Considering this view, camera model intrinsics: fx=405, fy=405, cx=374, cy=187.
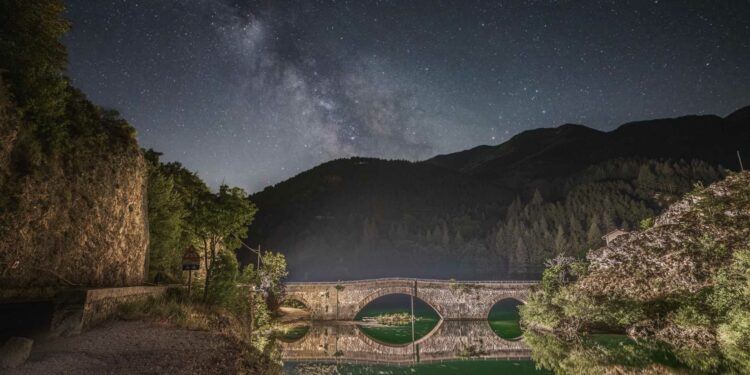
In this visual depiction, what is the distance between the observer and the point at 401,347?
32.8 m

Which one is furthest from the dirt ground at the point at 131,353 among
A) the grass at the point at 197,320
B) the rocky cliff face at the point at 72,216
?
the rocky cliff face at the point at 72,216

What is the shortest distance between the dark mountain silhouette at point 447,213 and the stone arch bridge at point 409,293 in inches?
2483

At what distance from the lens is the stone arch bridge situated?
4422cm

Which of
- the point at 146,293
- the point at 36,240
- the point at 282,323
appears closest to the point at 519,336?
the point at 282,323

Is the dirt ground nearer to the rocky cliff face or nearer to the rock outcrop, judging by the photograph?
the rocky cliff face

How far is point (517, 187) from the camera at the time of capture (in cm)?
19650

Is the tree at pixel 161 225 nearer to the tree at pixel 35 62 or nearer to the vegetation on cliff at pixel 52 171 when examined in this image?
the vegetation on cliff at pixel 52 171

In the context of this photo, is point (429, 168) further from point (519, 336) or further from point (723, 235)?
point (723, 235)

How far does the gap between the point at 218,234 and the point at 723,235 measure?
28.4 meters

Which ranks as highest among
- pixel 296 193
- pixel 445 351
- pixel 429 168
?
pixel 429 168

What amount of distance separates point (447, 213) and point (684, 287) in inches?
5290

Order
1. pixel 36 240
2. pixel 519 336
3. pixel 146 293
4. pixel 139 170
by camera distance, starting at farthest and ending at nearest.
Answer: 1. pixel 519 336
2. pixel 139 170
3. pixel 146 293
4. pixel 36 240

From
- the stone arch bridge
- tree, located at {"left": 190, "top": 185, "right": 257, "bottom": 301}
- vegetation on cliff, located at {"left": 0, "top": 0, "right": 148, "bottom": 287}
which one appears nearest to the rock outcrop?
the stone arch bridge

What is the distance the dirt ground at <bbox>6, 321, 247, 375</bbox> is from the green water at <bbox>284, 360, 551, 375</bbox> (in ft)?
41.7
